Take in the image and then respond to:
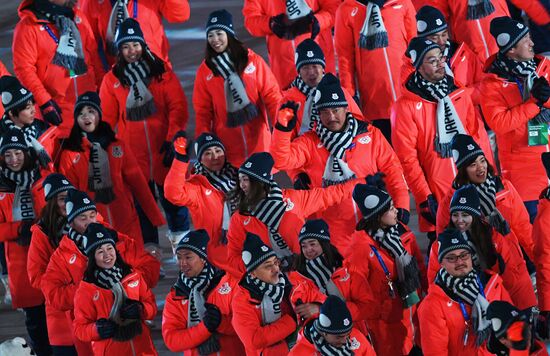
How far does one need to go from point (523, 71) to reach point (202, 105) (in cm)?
276

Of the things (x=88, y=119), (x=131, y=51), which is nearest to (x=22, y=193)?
(x=88, y=119)

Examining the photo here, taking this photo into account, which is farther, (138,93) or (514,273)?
(138,93)

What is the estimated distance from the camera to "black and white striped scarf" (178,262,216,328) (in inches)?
464

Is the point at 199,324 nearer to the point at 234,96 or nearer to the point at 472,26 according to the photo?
the point at 234,96

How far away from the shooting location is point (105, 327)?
39.6ft

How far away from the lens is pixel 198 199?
1325 centimetres

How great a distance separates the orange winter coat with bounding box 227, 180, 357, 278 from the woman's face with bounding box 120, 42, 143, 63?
2235mm

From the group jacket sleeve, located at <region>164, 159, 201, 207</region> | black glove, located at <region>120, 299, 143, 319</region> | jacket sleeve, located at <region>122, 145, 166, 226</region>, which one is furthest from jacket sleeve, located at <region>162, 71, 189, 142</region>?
black glove, located at <region>120, 299, 143, 319</region>

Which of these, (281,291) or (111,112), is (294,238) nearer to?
(281,291)

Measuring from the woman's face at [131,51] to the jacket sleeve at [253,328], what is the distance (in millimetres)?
3438

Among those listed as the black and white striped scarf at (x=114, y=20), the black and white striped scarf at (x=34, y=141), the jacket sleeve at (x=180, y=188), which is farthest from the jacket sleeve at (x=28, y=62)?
the jacket sleeve at (x=180, y=188)

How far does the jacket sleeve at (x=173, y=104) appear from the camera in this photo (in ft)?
47.4

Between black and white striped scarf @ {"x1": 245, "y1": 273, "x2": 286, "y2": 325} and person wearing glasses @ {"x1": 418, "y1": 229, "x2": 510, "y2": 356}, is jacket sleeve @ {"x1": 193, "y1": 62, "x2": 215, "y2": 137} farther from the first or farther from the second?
person wearing glasses @ {"x1": 418, "y1": 229, "x2": 510, "y2": 356}

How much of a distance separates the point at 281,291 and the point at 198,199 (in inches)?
72.7
